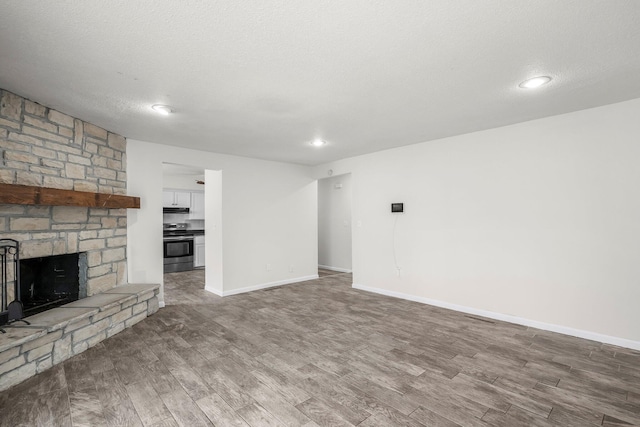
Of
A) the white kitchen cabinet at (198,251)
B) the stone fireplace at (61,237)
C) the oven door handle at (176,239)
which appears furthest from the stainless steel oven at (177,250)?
the stone fireplace at (61,237)

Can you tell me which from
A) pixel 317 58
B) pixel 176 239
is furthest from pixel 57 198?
pixel 176 239

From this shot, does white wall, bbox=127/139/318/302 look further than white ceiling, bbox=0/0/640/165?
Yes

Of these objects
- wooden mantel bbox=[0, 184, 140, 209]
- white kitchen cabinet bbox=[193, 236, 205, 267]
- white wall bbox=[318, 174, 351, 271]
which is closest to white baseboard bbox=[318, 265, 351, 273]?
white wall bbox=[318, 174, 351, 271]

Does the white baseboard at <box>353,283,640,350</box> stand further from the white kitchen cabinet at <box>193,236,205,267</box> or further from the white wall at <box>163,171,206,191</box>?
the white wall at <box>163,171,206,191</box>

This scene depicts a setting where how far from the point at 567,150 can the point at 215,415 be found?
13.8ft

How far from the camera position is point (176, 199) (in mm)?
7629

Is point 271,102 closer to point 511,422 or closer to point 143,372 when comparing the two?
point 143,372

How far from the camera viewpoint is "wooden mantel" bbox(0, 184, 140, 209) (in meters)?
2.49

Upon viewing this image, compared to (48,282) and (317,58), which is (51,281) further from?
(317,58)

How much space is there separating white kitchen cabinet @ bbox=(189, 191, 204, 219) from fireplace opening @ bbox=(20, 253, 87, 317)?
14.8 feet

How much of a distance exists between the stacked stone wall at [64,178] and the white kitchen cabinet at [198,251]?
3.41 meters

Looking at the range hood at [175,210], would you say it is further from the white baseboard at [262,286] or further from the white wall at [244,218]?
the white baseboard at [262,286]

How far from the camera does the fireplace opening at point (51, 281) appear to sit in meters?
2.92

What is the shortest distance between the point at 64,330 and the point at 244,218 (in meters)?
2.96
